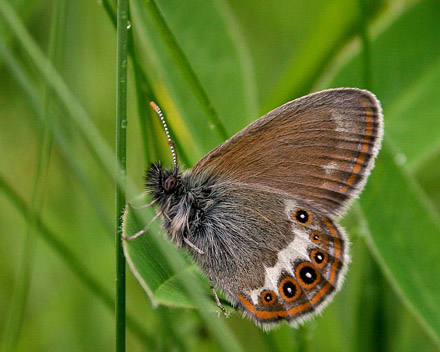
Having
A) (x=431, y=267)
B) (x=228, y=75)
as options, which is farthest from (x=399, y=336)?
(x=228, y=75)

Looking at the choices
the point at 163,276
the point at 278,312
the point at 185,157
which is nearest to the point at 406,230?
the point at 278,312

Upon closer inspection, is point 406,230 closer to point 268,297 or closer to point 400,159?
point 400,159

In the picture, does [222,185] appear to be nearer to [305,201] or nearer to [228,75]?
[305,201]

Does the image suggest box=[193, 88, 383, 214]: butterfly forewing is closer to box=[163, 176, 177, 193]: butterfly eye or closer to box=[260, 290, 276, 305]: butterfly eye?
box=[163, 176, 177, 193]: butterfly eye

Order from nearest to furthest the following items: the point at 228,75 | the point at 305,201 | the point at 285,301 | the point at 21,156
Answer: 1. the point at 285,301
2. the point at 305,201
3. the point at 228,75
4. the point at 21,156

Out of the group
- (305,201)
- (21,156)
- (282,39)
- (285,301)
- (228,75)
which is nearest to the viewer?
(285,301)

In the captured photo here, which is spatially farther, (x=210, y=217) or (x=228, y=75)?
(x=228, y=75)

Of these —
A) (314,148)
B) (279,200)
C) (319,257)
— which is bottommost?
(319,257)
